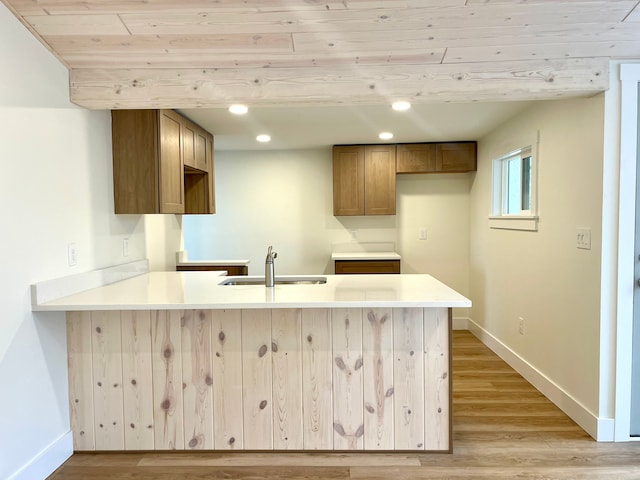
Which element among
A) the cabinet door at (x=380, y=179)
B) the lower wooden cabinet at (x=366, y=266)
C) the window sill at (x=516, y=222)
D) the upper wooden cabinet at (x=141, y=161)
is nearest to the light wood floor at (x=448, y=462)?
the window sill at (x=516, y=222)

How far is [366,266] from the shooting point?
442cm

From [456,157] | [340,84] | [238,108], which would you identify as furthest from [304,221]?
[340,84]

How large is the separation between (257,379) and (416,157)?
310 cm

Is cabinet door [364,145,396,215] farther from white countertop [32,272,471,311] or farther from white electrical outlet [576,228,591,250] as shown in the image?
white electrical outlet [576,228,591,250]

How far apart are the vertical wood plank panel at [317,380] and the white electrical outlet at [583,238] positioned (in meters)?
1.53

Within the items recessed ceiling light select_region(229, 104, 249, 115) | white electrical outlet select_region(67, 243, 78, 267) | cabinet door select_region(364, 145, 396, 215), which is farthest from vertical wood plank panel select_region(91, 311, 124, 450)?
cabinet door select_region(364, 145, 396, 215)

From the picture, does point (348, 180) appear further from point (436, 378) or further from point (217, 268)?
point (436, 378)

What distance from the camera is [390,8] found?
6.07ft

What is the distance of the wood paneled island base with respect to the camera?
222cm

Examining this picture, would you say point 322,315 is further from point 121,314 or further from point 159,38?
point 159,38

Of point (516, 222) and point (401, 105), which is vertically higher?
point (401, 105)

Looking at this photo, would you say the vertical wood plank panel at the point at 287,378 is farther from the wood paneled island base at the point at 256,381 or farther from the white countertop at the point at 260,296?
the white countertop at the point at 260,296

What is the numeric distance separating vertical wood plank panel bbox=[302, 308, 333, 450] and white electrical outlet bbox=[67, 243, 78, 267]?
1.26 meters

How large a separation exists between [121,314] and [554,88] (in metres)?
2.53
